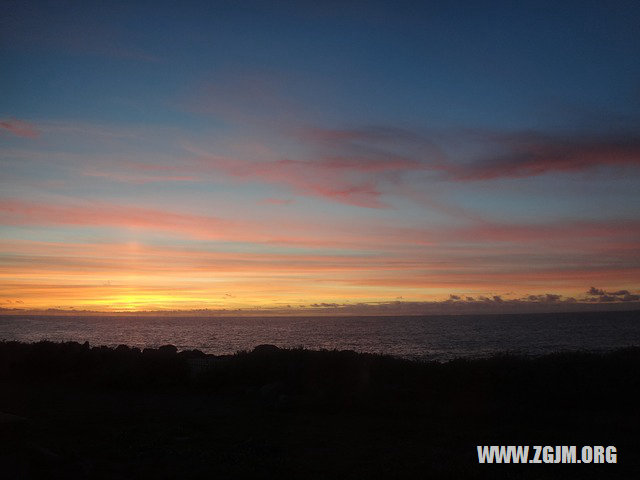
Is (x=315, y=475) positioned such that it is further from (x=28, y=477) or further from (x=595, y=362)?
(x=595, y=362)

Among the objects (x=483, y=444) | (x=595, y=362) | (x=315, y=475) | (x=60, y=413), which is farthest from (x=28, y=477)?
(x=595, y=362)

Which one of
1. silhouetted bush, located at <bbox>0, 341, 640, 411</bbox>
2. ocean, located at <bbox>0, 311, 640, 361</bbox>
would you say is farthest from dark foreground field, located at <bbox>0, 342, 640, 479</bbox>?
ocean, located at <bbox>0, 311, 640, 361</bbox>

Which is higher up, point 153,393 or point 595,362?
point 595,362

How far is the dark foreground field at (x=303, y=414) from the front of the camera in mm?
9625

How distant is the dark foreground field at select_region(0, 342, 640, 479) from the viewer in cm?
962

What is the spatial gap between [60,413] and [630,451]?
1498cm

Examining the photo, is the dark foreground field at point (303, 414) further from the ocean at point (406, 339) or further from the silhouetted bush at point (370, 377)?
the ocean at point (406, 339)

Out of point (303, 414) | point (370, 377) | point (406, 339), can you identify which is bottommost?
point (406, 339)

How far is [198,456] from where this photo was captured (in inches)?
407

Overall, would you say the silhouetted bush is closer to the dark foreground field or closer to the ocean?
the dark foreground field

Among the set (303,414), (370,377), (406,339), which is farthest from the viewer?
(406,339)

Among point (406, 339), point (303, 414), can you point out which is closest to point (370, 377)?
point (303, 414)

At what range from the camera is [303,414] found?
49.7 feet

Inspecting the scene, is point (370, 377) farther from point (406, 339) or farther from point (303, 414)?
point (406, 339)
